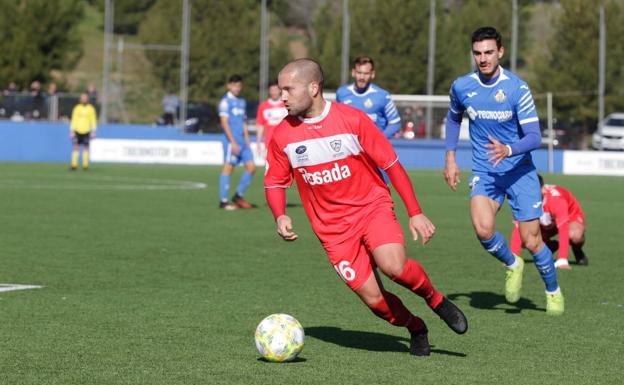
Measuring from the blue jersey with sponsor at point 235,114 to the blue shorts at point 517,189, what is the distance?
36.6ft

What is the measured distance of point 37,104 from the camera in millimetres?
43188

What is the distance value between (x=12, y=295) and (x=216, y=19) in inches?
1781

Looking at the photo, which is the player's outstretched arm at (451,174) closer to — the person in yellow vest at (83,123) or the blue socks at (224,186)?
the blue socks at (224,186)

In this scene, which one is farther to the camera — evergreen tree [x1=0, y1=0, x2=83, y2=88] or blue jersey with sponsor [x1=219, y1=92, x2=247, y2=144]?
evergreen tree [x1=0, y1=0, x2=83, y2=88]

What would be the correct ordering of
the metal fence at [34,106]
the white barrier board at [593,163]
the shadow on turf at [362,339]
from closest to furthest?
the shadow on turf at [362,339]
the white barrier board at [593,163]
the metal fence at [34,106]

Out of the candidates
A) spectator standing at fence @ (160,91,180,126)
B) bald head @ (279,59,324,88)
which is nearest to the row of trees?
spectator standing at fence @ (160,91,180,126)

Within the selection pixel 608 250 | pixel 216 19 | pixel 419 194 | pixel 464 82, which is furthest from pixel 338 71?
pixel 464 82

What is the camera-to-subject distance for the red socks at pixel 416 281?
7148 millimetres

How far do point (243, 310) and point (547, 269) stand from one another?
2.42 meters

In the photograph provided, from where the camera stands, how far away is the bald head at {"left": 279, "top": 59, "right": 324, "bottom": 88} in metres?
7.12

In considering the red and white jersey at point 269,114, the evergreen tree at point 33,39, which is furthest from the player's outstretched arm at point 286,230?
the evergreen tree at point 33,39

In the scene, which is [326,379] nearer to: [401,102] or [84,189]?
[84,189]

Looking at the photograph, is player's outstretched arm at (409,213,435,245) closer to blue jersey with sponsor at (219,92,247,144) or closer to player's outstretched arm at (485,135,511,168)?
player's outstretched arm at (485,135,511,168)

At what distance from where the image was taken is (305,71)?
7129 mm
